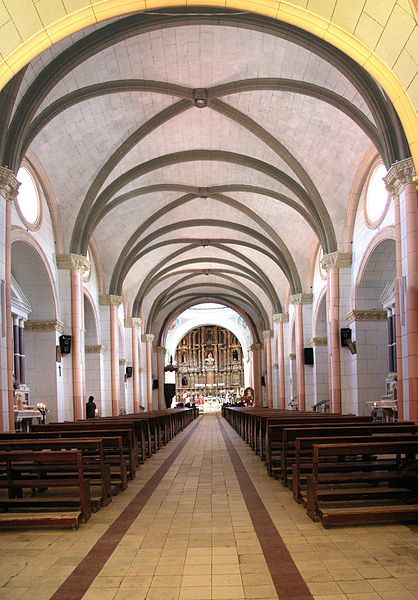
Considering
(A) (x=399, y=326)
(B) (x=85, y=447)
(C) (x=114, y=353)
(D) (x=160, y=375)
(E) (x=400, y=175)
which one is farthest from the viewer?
(D) (x=160, y=375)

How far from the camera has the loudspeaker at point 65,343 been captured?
1945 centimetres

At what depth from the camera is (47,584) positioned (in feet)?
15.5

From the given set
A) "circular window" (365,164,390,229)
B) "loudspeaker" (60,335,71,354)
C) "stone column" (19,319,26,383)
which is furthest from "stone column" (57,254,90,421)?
"circular window" (365,164,390,229)

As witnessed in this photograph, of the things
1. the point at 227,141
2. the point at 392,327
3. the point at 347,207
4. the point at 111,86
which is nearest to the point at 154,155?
the point at 227,141

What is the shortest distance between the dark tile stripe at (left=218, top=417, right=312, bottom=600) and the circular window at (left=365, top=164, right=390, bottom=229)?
10.1 m

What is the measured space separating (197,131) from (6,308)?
9749 millimetres

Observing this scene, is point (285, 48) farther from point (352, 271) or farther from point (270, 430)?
point (270, 430)

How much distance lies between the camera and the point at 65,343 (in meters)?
19.5

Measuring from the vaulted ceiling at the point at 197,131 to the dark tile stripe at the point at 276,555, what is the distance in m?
8.37

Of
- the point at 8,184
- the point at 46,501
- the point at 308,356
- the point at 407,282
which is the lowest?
the point at 46,501

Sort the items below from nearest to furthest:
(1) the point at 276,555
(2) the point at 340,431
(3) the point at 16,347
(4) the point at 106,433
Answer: (1) the point at 276,555 < (2) the point at 340,431 < (4) the point at 106,433 < (3) the point at 16,347

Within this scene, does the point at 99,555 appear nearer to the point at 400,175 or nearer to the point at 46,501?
the point at 46,501

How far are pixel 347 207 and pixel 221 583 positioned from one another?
16013mm

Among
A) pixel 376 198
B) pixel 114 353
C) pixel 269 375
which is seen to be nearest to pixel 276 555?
pixel 376 198
